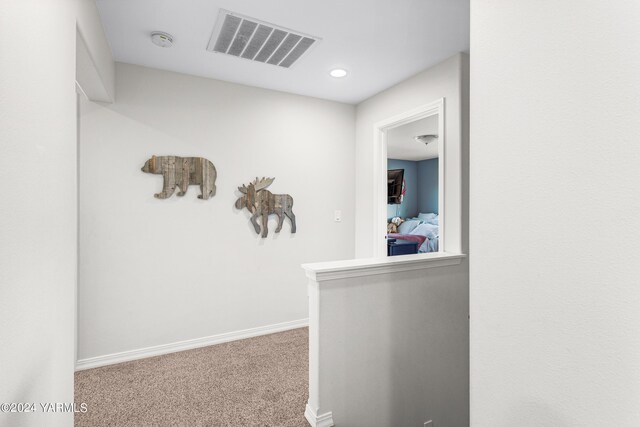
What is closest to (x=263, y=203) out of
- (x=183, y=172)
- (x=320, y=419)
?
(x=183, y=172)

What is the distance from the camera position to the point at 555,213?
0.86m

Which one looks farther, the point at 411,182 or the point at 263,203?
the point at 411,182

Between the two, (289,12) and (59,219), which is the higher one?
(289,12)

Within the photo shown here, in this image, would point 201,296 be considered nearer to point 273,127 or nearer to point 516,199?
point 273,127

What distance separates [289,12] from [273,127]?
1.37 meters

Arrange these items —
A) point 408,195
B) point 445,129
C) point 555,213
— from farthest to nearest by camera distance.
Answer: point 408,195 < point 445,129 < point 555,213

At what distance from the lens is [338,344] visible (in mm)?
1815

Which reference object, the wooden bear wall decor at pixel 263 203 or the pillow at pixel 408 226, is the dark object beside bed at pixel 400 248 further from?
the wooden bear wall decor at pixel 263 203

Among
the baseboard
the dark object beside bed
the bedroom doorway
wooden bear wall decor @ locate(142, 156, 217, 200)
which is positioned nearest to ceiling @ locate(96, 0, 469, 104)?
the bedroom doorway

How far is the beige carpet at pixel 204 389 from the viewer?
6.43 ft

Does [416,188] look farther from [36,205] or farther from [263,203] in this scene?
[36,205]

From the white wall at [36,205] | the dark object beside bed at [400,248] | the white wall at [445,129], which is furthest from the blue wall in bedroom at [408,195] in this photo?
the white wall at [36,205]

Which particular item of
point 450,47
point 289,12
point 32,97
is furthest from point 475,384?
point 450,47

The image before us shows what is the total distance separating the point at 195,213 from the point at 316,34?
1793 millimetres
